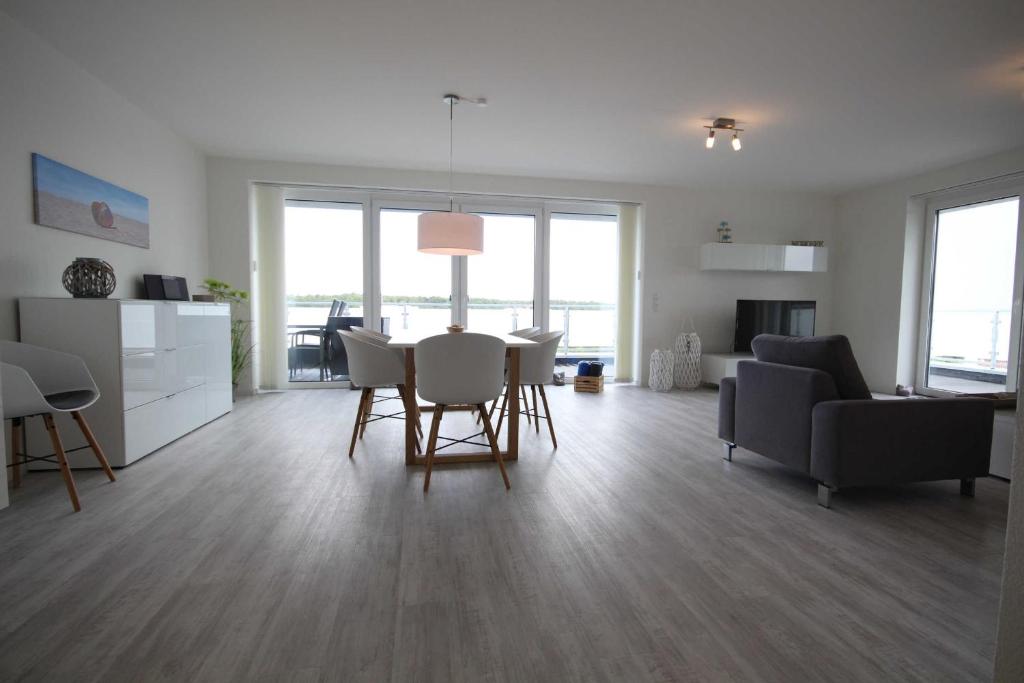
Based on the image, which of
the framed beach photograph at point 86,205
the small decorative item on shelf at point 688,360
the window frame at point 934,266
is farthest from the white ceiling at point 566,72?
the small decorative item on shelf at point 688,360

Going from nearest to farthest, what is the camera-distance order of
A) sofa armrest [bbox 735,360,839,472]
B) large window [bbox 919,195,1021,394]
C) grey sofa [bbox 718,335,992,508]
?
grey sofa [bbox 718,335,992,508] → sofa armrest [bbox 735,360,839,472] → large window [bbox 919,195,1021,394]

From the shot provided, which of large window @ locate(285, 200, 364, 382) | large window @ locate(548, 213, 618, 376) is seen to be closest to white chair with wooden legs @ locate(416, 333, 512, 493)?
large window @ locate(285, 200, 364, 382)

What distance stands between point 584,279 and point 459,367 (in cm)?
420

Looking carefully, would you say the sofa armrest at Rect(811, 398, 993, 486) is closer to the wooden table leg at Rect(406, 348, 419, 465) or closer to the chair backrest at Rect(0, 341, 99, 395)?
the wooden table leg at Rect(406, 348, 419, 465)

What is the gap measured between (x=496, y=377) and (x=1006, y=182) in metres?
5.74

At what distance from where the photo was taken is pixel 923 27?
2736 millimetres

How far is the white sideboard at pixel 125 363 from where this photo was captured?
2.86 m

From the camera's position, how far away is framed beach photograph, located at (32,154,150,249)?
118 inches

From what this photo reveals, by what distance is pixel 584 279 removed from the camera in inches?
261

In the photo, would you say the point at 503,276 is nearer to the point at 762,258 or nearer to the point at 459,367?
the point at 762,258

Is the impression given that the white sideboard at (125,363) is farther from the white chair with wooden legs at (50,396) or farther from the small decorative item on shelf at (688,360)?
the small decorative item on shelf at (688,360)

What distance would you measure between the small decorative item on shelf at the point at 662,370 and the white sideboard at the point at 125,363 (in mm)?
4830

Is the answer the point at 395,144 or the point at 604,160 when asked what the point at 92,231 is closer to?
the point at 395,144

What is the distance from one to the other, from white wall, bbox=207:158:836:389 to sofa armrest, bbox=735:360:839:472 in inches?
135
